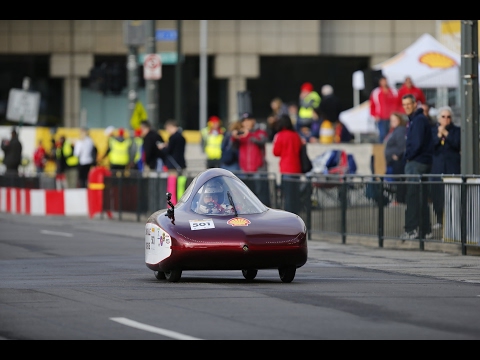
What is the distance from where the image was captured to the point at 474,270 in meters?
16.5

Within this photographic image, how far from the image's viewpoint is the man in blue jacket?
19953 mm

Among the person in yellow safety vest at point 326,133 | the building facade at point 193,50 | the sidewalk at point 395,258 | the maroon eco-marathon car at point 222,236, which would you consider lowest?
the sidewalk at point 395,258

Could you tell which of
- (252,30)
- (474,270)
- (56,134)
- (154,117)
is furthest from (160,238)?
(252,30)

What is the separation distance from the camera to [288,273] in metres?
14.5

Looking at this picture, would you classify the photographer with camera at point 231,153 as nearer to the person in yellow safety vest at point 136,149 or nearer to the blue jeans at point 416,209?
the person in yellow safety vest at point 136,149

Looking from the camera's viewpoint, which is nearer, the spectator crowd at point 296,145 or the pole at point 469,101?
the pole at point 469,101

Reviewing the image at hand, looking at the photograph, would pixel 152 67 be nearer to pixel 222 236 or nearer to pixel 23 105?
pixel 23 105

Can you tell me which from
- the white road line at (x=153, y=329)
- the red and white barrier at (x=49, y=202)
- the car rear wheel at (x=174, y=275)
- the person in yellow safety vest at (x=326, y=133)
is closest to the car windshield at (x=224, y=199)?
the car rear wheel at (x=174, y=275)

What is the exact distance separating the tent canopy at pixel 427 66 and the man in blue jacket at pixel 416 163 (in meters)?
11.5

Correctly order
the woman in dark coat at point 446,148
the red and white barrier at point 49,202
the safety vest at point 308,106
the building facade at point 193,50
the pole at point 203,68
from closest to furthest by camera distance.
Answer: the woman in dark coat at point 446,148
the red and white barrier at point 49,202
the safety vest at point 308,106
the pole at point 203,68
the building facade at point 193,50

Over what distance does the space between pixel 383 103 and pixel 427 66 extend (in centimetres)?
219

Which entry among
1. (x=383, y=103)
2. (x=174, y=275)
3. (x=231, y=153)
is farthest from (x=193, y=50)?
(x=174, y=275)

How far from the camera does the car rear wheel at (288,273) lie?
14.5 m
